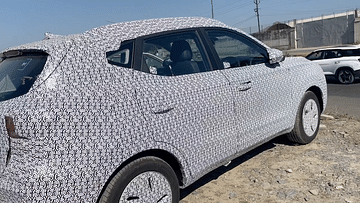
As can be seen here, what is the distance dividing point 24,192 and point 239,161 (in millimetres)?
3024

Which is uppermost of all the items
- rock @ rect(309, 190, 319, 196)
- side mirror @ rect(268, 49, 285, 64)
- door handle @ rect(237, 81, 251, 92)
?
side mirror @ rect(268, 49, 285, 64)

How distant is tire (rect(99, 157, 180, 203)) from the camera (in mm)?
2525

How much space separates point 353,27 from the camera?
1656 inches

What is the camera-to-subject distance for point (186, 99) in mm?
3037

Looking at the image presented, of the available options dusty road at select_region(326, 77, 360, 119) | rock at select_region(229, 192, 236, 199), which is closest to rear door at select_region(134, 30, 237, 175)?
rock at select_region(229, 192, 236, 199)

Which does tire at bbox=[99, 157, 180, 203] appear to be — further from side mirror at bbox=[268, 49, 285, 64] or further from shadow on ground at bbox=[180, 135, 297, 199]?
side mirror at bbox=[268, 49, 285, 64]

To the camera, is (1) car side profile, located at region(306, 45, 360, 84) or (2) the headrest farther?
(1) car side profile, located at region(306, 45, 360, 84)

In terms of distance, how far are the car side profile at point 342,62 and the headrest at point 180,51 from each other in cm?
1088

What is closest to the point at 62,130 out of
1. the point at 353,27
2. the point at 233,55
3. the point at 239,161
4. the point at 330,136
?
the point at 233,55

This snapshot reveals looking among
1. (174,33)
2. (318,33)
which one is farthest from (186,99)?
(318,33)

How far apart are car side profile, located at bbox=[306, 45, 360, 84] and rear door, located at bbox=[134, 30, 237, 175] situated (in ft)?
35.5

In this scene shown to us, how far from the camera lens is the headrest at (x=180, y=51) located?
339cm

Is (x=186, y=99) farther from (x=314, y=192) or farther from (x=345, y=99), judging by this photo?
→ (x=345, y=99)

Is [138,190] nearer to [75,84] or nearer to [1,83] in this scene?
[75,84]
